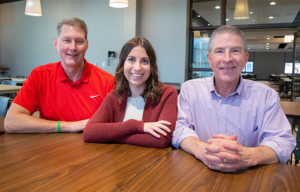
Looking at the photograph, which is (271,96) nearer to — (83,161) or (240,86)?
(240,86)

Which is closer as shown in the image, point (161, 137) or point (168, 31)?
point (161, 137)

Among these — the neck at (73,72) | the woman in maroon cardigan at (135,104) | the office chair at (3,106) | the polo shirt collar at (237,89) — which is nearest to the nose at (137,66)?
the woman in maroon cardigan at (135,104)

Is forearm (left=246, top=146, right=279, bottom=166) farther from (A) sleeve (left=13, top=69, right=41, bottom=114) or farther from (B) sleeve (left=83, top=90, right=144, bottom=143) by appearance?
(A) sleeve (left=13, top=69, right=41, bottom=114)

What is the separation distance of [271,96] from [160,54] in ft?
17.9

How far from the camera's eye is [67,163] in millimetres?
1039

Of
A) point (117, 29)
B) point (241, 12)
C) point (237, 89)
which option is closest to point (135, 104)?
point (237, 89)

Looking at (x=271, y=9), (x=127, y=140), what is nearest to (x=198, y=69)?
(x=271, y=9)

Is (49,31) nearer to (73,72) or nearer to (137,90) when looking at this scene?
(73,72)

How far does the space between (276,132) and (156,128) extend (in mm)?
631

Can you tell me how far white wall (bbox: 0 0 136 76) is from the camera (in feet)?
22.8

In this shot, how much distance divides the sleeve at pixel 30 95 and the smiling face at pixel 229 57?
4.14 ft

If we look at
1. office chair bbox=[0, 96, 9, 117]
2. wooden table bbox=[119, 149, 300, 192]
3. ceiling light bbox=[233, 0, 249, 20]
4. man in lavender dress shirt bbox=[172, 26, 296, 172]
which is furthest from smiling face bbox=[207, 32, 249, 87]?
ceiling light bbox=[233, 0, 249, 20]

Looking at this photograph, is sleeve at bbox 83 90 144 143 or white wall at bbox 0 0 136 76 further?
white wall at bbox 0 0 136 76

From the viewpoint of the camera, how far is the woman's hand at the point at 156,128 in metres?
1.31
